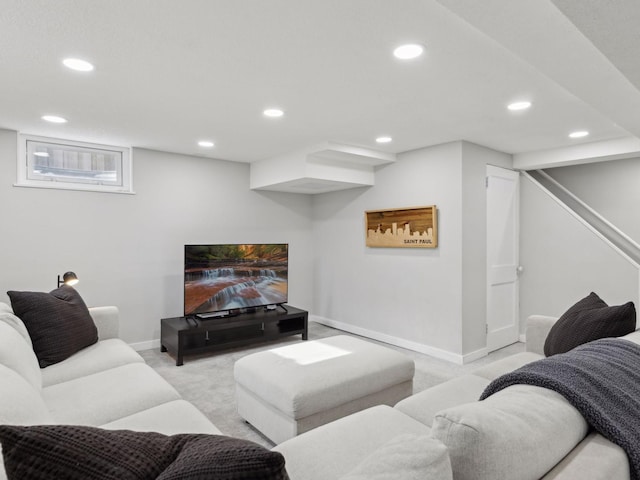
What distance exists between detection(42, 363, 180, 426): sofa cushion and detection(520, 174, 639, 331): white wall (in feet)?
13.9

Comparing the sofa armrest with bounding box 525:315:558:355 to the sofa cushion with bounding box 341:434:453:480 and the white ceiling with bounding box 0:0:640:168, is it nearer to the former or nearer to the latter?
the white ceiling with bounding box 0:0:640:168

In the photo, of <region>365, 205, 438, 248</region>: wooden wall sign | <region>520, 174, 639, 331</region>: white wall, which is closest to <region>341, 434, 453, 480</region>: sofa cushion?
<region>365, 205, 438, 248</region>: wooden wall sign

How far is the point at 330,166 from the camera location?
448cm

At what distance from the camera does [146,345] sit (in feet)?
14.3

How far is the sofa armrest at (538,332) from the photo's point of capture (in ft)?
9.23

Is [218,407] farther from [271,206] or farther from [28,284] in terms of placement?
[271,206]

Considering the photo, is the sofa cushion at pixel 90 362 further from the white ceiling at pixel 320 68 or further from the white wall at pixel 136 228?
the white ceiling at pixel 320 68

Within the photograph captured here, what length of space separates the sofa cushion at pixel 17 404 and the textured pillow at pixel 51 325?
115cm

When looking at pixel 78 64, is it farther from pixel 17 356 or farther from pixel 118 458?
pixel 118 458

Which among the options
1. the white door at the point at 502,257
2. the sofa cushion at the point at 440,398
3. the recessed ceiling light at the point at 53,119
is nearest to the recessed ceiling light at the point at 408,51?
the sofa cushion at the point at 440,398

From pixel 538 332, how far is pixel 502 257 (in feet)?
5.87

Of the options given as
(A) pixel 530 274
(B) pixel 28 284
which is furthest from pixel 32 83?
(A) pixel 530 274

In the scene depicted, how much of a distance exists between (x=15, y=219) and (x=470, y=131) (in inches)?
172

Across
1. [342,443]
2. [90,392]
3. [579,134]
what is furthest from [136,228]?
[579,134]
